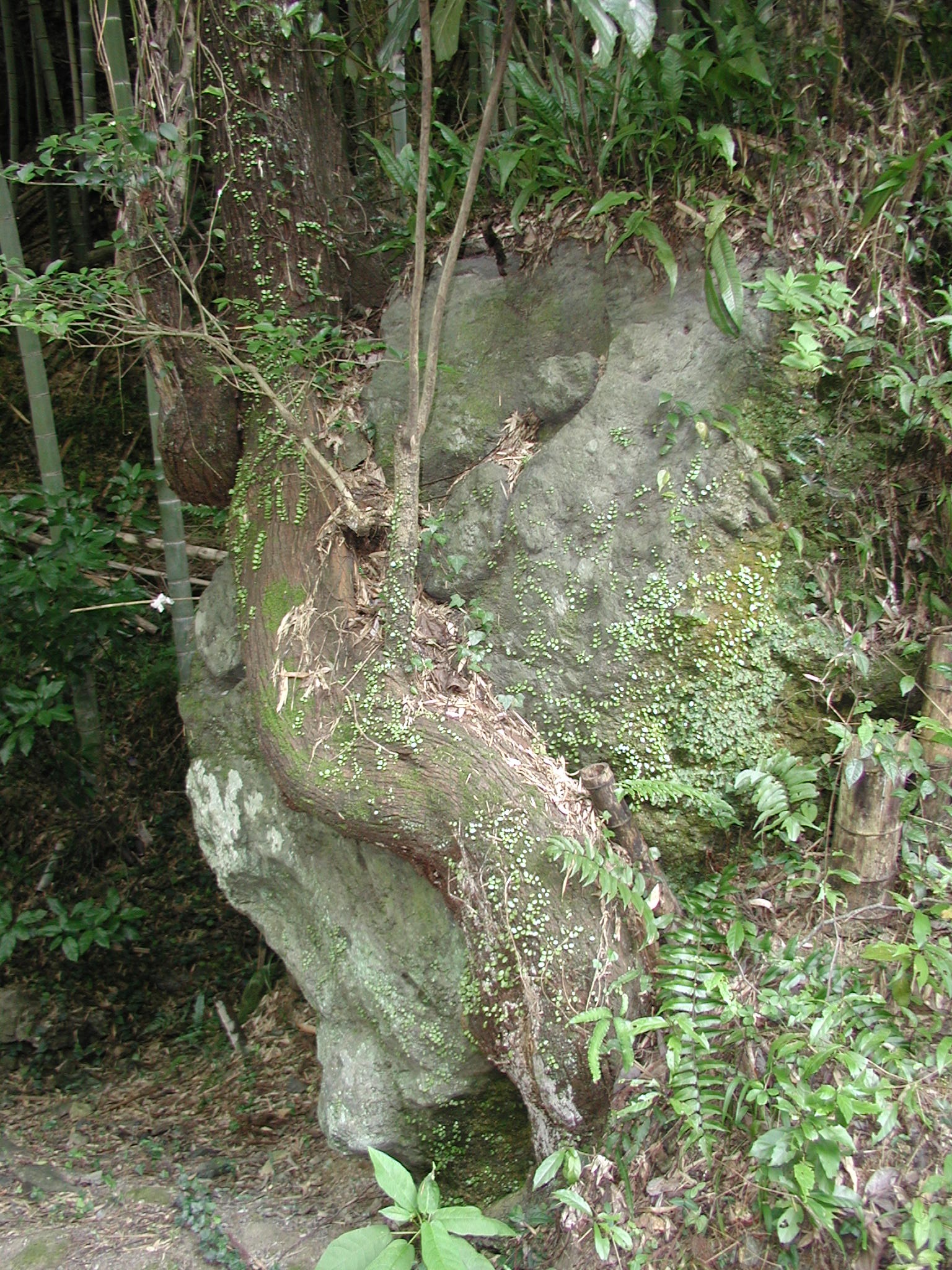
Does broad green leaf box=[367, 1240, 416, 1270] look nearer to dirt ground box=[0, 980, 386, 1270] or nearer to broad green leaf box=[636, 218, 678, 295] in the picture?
dirt ground box=[0, 980, 386, 1270]

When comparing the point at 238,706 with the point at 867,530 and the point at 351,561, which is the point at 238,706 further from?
the point at 867,530

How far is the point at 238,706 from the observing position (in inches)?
155

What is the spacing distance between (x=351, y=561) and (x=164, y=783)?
2.77 m

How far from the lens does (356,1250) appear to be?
231 cm

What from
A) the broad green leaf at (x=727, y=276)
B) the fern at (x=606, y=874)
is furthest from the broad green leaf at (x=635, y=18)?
the fern at (x=606, y=874)

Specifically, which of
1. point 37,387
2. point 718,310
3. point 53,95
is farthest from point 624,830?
point 53,95

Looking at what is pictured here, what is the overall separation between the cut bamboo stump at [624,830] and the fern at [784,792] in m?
0.36

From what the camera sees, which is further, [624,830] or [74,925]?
[74,925]

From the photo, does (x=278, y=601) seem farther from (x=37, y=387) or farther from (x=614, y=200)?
(x=37, y=387)

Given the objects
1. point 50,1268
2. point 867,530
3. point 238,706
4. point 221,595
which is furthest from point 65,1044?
point 867,530

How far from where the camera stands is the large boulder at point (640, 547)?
301 centimetres

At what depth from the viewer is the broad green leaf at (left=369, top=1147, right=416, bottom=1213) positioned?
2.35 m

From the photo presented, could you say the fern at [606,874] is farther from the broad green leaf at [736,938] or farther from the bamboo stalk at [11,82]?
the bamboo stalk at [11,82]

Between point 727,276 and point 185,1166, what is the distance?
4186 mm
